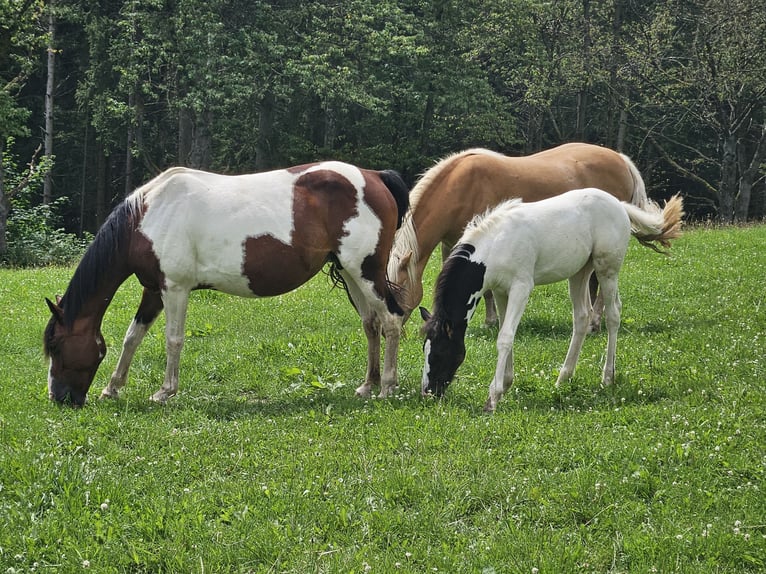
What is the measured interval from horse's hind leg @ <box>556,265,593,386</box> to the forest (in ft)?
58.1

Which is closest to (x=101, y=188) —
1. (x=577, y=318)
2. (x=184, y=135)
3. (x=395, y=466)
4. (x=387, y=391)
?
(x=184, y=135)

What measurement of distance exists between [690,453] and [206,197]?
15.8 ft

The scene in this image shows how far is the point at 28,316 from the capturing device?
1138cm

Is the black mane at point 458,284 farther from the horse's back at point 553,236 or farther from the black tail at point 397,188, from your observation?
the black tail at point 397,188

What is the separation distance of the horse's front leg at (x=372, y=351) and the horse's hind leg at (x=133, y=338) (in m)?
2.11

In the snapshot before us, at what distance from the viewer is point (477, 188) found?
9625mm

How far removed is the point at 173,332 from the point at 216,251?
2.88 feet

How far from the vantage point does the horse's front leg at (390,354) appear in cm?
730

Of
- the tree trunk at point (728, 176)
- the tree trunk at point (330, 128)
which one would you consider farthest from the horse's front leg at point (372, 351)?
the tree trunk at point (330, 128)

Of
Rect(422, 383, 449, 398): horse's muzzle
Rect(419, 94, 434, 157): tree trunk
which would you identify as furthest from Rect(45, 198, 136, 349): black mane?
Rect(419, 94, 434, 157): tree trunk

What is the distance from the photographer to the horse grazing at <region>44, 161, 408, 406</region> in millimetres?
7059

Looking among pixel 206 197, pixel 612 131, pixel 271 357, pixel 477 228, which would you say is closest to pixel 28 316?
pixel 271 357

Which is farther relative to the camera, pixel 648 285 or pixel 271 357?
pixel 648 285

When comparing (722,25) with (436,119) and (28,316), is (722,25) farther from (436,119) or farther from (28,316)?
(28,316)
